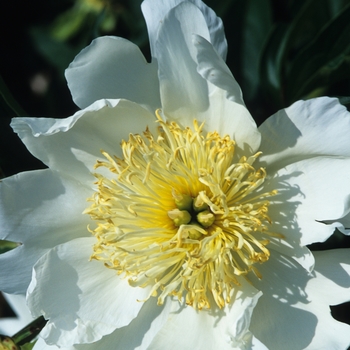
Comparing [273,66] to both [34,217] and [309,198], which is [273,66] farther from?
[34,217]

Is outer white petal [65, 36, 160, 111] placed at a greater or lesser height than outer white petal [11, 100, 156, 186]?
greater

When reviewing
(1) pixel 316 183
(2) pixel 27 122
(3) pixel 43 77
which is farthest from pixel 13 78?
(1) pixel 316 183

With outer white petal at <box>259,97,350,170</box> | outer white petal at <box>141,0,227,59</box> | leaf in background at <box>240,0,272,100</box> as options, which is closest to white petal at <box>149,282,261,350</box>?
outer white petal at <box>259,97,350,170</box>

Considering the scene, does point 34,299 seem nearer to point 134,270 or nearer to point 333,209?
point 134,270

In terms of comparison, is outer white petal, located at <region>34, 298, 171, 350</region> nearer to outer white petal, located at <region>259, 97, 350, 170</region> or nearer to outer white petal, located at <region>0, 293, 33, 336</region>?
outer white petal, located at <region>259, 97, 350, 170</region>

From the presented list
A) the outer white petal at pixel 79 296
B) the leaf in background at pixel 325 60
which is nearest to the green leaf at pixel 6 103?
the outer white petal at pixel 79 296

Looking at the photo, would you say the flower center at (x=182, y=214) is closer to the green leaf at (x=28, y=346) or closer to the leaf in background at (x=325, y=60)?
the green leaf at (x=28, y=346)

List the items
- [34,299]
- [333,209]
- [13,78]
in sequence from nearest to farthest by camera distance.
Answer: [333,209] → [34,299] → [13,78]
